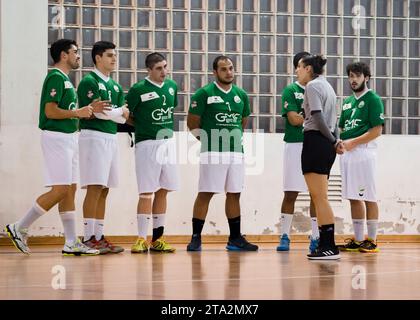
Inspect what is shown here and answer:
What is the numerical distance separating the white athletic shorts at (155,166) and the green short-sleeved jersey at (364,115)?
173 centimetres

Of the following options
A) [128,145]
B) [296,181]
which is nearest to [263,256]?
[296,181]

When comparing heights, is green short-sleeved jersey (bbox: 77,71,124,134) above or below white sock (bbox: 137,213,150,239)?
above

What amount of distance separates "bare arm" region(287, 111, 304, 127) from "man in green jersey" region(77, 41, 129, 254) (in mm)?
1523

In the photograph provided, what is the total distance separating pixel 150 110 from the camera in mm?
8125

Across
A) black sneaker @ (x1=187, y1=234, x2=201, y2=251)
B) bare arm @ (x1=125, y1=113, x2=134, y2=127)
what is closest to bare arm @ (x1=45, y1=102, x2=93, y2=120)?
bare arm @ (x1=125, y1=113, x2=134, y2=127)

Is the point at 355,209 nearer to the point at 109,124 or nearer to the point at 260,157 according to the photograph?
the point at 260,157

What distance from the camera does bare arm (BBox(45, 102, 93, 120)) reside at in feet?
24.8

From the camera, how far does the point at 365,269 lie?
6355 mm

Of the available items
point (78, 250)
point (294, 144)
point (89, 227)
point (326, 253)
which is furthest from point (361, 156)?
point (78, 250)

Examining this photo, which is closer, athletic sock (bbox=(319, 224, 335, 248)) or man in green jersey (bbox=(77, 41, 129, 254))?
athletic sock (bbox=(319, 224, 335, 248))

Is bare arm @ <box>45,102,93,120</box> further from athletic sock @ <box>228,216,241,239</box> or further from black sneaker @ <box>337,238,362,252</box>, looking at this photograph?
black sneaker @ <box>337,238,362,252</box>

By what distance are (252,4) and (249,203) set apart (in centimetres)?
219

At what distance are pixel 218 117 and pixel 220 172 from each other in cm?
50

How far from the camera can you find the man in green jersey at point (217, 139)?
8.25 m
